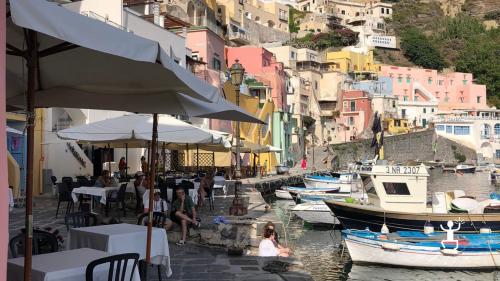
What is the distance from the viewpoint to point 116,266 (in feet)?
14.8

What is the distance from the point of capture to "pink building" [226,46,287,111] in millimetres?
53500

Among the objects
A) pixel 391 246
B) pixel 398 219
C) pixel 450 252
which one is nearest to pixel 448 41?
pixel 398 219

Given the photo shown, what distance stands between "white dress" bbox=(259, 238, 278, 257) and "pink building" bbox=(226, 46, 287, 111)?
43.4 m

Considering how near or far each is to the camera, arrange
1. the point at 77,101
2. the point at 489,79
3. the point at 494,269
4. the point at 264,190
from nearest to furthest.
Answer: the point at 77,101 < the point at 494,269 < the point at 264,190 < the point at 489,79

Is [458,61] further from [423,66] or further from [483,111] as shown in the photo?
[483,111]

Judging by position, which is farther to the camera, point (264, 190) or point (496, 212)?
point (264, 190)

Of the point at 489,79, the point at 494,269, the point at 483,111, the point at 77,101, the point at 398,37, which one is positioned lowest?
the point at 494,269

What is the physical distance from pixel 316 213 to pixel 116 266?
18.1 metres

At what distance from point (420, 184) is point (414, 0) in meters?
133

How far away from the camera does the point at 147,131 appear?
1256 cm

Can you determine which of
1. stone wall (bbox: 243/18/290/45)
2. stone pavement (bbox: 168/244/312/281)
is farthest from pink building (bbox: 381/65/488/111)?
stone pavement (bbox: 168/244/312/281)

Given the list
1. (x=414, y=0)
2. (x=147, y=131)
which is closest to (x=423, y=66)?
(x=414, y=0)

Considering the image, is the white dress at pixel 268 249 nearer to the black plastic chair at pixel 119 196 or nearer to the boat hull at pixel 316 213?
the black plastic chair at pixel 119 196

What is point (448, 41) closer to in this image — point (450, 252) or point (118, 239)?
point (450, 252)
